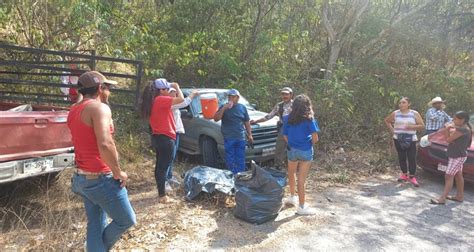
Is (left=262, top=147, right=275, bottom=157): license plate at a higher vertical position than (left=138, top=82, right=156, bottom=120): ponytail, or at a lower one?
lower

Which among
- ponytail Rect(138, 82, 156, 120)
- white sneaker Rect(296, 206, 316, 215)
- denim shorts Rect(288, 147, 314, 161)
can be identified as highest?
ponytail Rect(138, 82, 156, 120)

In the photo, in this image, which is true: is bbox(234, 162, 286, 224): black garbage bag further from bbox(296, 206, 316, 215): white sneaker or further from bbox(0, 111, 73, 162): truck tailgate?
bbox(0, 111, 73, 162): truck tailgate

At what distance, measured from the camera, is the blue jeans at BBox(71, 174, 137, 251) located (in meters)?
3.08

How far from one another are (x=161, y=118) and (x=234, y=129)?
1509 mm

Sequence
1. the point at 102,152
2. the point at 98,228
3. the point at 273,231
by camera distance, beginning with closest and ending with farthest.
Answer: the point at 102,152 → the point at 98,228 → the point at 273,231

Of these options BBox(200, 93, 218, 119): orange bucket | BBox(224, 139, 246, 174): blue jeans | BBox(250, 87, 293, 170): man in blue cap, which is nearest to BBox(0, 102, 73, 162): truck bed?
BBox(224, 139, 246, 174): blue jeans

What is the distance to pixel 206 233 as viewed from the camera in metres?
4.50

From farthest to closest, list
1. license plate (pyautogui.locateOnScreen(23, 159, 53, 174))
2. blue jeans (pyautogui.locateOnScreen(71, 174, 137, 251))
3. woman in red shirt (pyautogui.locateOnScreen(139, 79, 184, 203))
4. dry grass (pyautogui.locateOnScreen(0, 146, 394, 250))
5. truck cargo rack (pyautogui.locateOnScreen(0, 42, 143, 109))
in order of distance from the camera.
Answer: truck cargo rack (pyautogui.locateOnScreen(0, 42, 143, 109)) < woman in red shirt (pyautogui.locateOnScreen(139, 79, 184, 203)) < license plate (pyautogui.locateOnScreen(23, 159, 53, 174)) < dry grass (pyautogui.locateOnScreen(0, 146, 394, 250)) < blue jeans (pyautogui.locateOnScreen(71, 174, 137, 251))

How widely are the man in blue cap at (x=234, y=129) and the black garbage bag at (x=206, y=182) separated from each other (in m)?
0.78

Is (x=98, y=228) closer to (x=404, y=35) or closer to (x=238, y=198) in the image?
(x=238, y=198)

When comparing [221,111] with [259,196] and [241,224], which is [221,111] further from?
[241,224]

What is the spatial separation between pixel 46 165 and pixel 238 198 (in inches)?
88.4

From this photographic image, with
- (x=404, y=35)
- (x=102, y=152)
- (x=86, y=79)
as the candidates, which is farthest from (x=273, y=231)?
(x=404, y=35)

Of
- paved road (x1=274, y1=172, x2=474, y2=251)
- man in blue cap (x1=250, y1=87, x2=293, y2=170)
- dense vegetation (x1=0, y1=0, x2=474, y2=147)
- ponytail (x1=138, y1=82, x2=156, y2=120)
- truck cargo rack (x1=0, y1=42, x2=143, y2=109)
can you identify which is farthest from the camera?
dense vegetation (x1=0, y1=0, x2=474, y2=147)
